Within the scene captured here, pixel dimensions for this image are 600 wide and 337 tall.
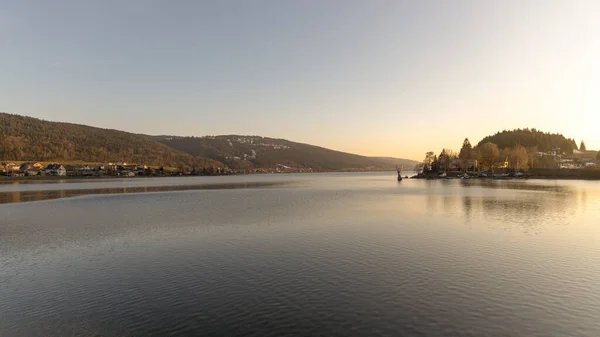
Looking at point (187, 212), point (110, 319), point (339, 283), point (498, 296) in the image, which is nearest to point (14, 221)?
point (187, 212)

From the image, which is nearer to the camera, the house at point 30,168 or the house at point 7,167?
the house at point 7,167

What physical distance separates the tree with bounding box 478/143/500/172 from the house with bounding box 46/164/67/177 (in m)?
216

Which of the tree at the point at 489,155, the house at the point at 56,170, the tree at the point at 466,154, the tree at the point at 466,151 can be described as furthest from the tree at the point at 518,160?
the house at the point at 56,170

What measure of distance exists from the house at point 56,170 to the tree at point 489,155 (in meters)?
216

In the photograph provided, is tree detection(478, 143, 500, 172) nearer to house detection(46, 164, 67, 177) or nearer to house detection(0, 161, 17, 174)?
house detection(46, 164, 67, 177)

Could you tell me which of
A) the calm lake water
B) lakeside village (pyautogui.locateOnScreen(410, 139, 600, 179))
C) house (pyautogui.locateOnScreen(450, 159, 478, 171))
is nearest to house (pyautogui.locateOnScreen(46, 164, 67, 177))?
the calm lake water

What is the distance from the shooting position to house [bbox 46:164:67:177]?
177 metres

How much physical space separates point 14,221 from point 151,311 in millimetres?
33433

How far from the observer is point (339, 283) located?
50.3 ft

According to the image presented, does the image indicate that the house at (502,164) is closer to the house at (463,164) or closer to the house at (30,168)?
the house at (463,164)

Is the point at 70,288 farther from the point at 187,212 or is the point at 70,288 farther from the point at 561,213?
the point at 561,213

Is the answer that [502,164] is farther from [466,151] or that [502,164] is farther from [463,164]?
[466,151]

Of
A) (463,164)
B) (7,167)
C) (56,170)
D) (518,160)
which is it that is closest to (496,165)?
(463,164)

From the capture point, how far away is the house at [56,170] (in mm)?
177000
